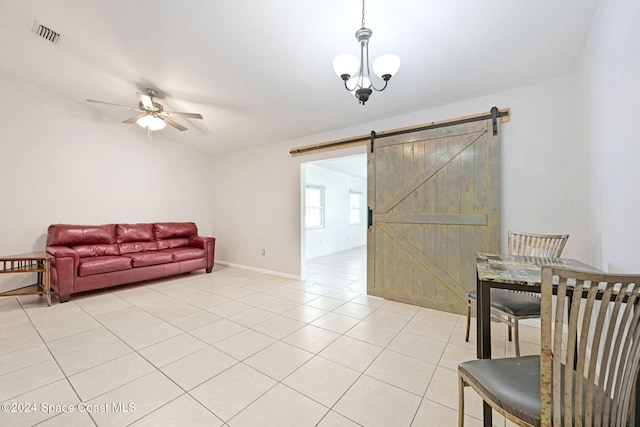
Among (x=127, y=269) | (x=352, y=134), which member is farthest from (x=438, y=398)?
(x=127, y=269)

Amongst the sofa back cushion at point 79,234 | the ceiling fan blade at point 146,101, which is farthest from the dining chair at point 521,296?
the sofa back cushion at point 79,234

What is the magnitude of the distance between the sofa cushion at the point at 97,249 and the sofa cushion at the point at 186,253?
765mm

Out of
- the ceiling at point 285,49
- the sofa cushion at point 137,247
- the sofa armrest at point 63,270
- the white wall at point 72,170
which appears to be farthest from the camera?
the sofa cushion at point 137,247

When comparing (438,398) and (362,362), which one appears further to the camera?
(362,362)

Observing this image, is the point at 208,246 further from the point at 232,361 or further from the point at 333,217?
the point at 333,217

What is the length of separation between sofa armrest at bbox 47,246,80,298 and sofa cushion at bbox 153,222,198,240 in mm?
1549

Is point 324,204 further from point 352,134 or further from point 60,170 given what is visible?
point 60,170

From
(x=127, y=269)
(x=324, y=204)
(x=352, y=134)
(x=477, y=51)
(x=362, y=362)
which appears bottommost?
(x=362, y=362)

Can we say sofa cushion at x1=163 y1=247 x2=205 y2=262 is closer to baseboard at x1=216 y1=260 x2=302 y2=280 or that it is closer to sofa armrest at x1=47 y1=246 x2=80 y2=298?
baseboard at x1=216 y1=260 x2=302 y2=280

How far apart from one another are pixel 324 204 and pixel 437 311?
444 centimetres

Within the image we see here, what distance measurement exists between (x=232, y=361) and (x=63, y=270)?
293cm

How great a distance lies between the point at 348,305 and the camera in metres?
3.19

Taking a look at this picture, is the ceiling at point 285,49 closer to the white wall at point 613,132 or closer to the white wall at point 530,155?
the white wall at point 530,155

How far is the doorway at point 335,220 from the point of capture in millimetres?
5363
